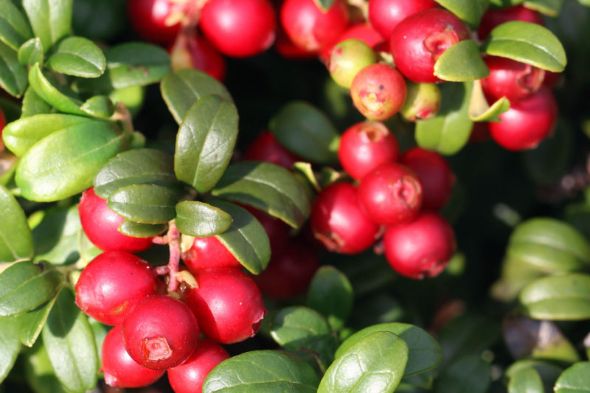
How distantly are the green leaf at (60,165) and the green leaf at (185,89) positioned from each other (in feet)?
0.83

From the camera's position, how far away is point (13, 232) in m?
2.27

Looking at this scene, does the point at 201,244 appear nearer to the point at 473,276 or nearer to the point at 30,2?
the point at 30,2

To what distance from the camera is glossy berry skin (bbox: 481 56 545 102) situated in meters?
2.40

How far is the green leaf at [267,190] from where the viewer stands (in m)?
2.27

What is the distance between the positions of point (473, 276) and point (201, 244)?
1.67 m

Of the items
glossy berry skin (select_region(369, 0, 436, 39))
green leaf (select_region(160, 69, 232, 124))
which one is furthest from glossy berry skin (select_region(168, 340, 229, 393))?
glossy berry skin (select_region(369, 0, 436, 39))

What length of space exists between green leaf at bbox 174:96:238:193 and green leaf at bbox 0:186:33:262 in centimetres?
45

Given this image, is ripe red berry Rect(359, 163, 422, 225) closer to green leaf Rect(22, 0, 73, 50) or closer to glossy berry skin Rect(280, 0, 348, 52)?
glossy berry skin Rect(280, 0, 348, 52)

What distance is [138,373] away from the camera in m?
2.11

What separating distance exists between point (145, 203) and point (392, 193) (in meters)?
0.72

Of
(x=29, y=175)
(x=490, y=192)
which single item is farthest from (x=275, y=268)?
(x=490, y=192)

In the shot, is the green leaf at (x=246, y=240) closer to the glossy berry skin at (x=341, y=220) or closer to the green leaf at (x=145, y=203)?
the green leaf at (x=145, y=203)

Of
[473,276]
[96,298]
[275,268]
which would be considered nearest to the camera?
[96,298]

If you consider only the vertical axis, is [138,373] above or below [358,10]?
below
